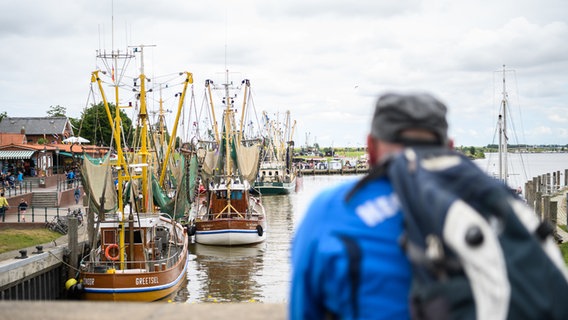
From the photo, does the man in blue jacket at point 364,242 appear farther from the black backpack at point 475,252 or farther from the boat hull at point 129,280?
the boat hull at point 129,280

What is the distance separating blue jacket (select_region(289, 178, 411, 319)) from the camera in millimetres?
2172

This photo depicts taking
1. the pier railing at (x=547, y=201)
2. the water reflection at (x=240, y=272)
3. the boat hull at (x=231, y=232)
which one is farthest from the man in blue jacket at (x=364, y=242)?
the boat hull at (x=231, y=232)

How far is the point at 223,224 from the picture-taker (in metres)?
39.4

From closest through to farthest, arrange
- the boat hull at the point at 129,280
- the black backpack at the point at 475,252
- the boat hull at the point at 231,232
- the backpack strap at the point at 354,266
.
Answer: the black backpack at the point at 475,252, the backpack strap at the point at 354,266, the boat hull at the point at 129,280, the boat hull at the point at 231,232

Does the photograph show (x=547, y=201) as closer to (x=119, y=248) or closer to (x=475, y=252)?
(x=119, y=248)

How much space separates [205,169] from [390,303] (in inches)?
1969

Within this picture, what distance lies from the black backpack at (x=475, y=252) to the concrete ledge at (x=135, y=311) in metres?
1.93

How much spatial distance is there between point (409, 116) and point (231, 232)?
122 feet

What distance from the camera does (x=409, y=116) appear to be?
2385mm

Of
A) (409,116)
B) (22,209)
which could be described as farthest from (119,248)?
(409,116)

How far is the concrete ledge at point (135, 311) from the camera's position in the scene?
152 inches

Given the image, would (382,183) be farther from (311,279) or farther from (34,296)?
(34,296)

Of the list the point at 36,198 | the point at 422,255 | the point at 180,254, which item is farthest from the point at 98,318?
the point at 36,198

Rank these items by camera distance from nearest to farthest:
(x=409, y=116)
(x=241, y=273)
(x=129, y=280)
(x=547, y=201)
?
(x=409, y=116)
(x=129, y=280)
(x=547, y=201)
(x=241, y=273)
